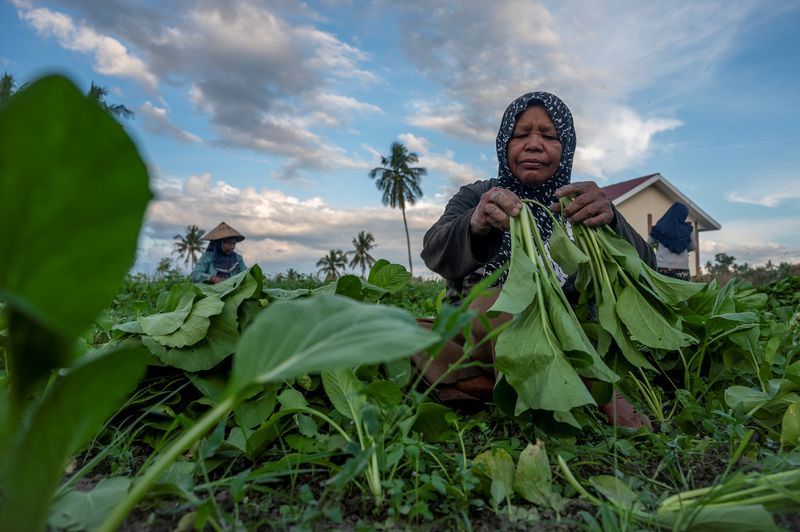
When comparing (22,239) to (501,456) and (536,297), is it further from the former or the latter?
(536,297)

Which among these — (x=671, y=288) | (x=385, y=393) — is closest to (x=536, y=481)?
(x=385, y=393)

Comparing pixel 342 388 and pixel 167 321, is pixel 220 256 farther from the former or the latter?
pixel 342 388

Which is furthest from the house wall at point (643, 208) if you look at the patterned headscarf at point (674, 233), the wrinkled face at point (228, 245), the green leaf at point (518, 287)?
the green leaf at point (518, 287)

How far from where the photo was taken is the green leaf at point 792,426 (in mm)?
1453

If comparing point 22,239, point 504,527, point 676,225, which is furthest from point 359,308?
point 676,225

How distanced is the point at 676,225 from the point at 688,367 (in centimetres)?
979

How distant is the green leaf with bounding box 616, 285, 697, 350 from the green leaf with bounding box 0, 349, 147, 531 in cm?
154

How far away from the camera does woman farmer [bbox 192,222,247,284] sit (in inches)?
339

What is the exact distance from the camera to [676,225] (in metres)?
10.9

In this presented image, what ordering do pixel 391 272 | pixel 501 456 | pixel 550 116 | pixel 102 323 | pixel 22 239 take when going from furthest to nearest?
pixel 550 116 < pixel 391 272 < pixel 102 323 < pixel 501 456 < pixel 22 239

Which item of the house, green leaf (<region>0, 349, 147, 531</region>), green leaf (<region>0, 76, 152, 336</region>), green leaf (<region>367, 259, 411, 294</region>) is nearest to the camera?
green leaf (<region>0, 76, 152, 336</region>)

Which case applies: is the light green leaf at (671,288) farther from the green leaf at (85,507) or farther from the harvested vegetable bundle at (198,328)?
the green leaf at (85,507)

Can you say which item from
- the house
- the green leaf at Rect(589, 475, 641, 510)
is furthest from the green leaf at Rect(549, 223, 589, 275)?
the house

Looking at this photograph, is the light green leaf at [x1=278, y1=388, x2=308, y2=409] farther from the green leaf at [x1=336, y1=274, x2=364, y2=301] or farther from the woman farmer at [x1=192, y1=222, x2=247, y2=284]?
the woman farmer at [x1=192, y1=222, x2=247, y2=284]
